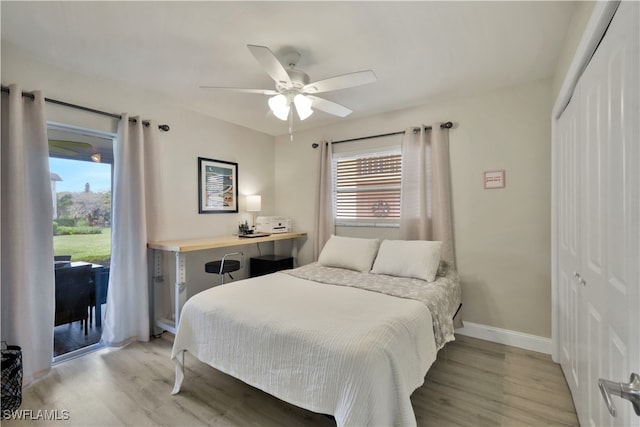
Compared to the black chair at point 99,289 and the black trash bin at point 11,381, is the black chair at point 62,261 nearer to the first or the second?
the black chair at point 99,289

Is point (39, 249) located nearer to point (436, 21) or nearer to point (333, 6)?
point (333, 6)

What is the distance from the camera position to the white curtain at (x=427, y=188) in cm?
307

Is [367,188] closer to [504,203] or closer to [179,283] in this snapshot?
[504,203]

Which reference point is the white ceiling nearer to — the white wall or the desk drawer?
the white wall

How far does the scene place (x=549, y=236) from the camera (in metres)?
2.65

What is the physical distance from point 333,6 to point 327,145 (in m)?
2.23

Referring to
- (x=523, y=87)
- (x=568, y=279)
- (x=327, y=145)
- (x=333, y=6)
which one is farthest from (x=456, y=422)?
(x=327, y=145)

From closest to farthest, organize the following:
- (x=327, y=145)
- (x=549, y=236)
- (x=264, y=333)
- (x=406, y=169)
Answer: (x=264, y=333), (x=549, y=236), (x=406, y=169), (x=327, y=145)

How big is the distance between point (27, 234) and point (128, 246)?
74 cm

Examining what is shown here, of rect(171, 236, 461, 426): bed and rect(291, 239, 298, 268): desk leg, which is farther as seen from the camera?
rect(291, 239, 298, 268): desk leg

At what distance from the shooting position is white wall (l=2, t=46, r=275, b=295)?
7.89 feet

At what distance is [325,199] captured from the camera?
391 cm

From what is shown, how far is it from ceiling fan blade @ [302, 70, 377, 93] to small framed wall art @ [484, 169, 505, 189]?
5.59ft

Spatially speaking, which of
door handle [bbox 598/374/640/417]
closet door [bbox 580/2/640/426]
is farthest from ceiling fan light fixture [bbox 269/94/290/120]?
door handle [bbox 598/374/640/417]
